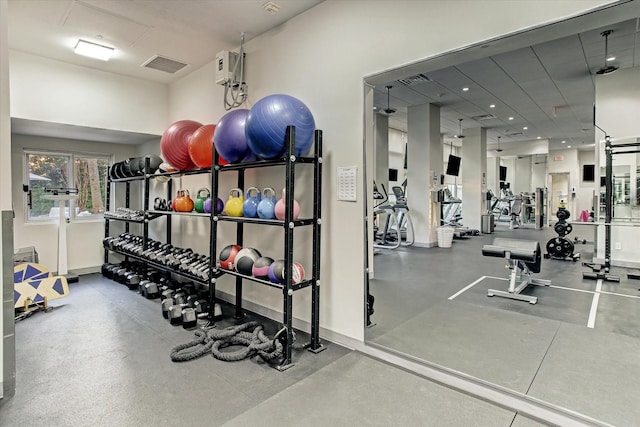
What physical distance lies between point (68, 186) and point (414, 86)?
654 centimetres

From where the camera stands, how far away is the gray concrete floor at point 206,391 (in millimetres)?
2020

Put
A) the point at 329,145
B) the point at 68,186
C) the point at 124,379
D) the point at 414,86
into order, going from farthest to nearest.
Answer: the point at 414,86 < the point at 68,186 < the point at 329,145 < the point at 124,379

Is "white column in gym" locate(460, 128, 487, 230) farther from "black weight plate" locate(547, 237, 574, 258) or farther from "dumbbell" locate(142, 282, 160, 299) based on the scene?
"dumbbell" locate(142, 282, 160, 299)

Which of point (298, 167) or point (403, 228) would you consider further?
point (403, 228)

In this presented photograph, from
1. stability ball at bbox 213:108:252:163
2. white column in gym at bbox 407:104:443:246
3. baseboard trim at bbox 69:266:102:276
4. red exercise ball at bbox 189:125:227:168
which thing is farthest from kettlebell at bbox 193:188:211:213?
white column in gym at bbox 407:104:443:246

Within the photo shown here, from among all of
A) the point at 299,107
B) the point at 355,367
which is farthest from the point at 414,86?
the point at 355,367

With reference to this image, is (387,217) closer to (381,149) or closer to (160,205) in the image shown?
(381,149)

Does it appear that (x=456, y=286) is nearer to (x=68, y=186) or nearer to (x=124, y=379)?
(x=124, y=379)

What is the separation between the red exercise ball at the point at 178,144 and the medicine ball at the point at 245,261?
1593mm

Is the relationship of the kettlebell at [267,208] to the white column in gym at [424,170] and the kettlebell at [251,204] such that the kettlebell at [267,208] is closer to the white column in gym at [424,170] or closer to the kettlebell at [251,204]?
the kettlebell at [251,204]

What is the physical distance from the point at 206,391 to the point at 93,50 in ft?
13.9

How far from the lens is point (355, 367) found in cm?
261

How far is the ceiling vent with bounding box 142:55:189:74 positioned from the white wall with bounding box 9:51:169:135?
0.70 metres

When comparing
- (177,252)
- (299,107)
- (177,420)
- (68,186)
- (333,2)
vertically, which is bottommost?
(177,420)
